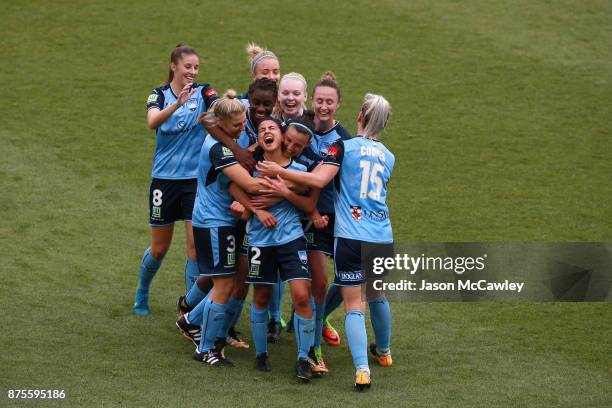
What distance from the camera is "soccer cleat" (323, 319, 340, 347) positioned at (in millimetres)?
7988

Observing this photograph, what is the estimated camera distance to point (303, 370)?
7035mm

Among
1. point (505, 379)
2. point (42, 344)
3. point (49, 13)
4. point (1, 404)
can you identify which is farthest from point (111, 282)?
point (49, 13)

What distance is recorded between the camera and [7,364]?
706 cm

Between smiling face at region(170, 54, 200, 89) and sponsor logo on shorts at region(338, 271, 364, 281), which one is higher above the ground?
smiling face at region(170, 54, 200, 89)

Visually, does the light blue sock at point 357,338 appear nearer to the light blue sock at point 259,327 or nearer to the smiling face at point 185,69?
the light blue sock at point 259,327

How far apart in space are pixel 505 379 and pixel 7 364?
11.2 feet

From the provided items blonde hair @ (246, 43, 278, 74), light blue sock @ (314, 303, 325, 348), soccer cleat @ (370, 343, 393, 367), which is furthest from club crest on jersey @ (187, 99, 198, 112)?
soccer cleat @ (370, 343, 393, 367)

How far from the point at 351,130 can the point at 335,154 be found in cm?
611

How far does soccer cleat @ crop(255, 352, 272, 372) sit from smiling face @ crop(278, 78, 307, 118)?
1741mm

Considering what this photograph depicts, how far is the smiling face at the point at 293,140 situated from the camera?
6930 millimetres

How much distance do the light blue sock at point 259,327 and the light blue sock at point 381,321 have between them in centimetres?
77

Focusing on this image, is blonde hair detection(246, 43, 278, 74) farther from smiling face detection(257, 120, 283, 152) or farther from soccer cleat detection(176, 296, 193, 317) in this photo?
soccer cleat detection(176, 296, 193, 317)

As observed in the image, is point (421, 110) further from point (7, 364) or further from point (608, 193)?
point (7, 364)

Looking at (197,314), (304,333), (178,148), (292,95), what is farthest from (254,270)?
(178,148)
